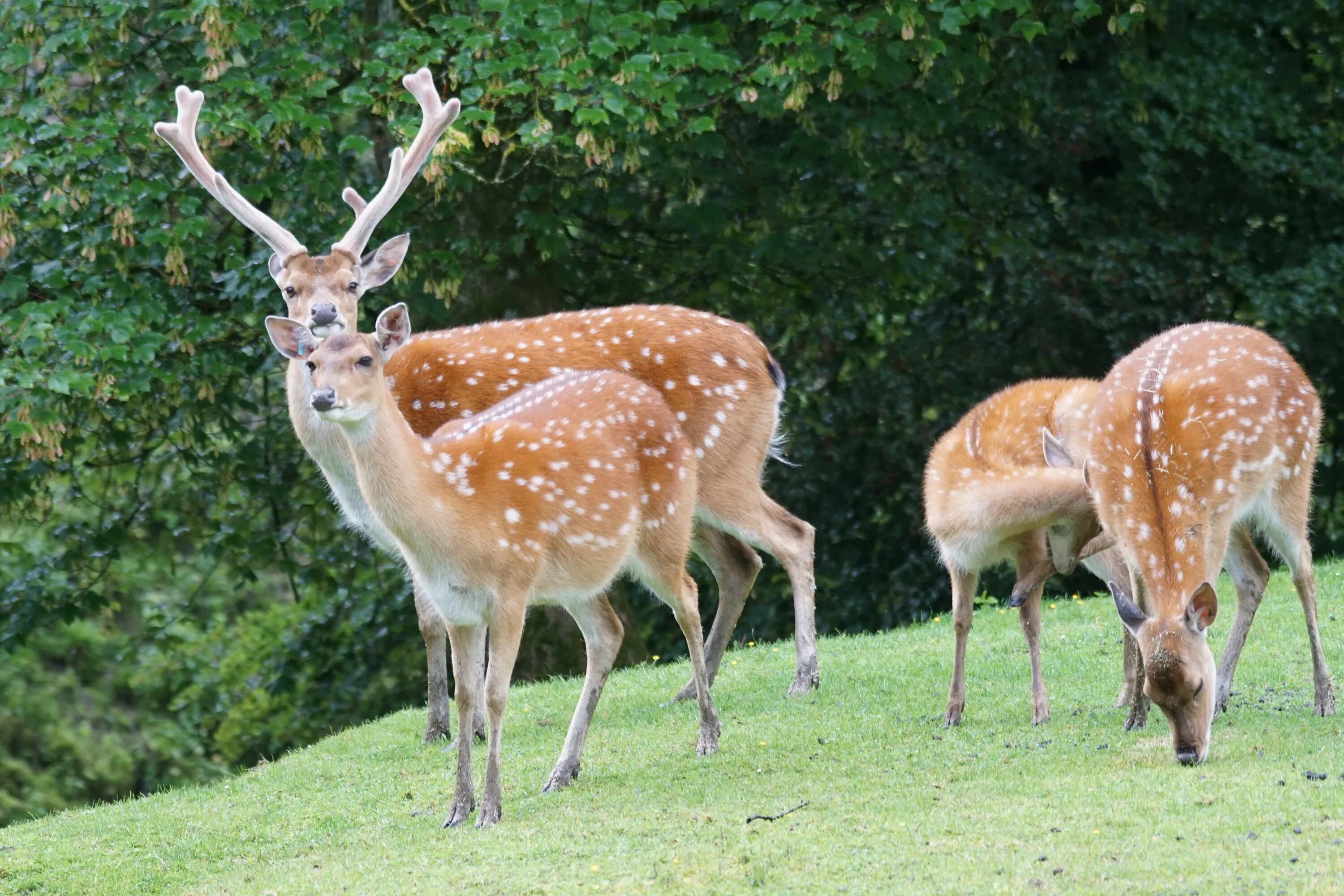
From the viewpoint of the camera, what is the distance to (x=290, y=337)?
6699 millimetres

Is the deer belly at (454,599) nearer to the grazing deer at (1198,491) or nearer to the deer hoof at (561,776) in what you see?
the deer hoof at (561,776)

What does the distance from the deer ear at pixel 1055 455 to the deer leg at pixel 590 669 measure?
1.97 m

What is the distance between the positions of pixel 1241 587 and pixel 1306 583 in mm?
363

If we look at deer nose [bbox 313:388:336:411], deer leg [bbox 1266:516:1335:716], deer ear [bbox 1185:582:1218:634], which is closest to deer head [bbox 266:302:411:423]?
deer nose [bbox 313:388:336:411]

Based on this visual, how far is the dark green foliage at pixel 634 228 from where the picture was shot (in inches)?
401

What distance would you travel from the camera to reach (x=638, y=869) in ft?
17.7

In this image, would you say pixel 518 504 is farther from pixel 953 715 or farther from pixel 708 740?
pixel 953 715

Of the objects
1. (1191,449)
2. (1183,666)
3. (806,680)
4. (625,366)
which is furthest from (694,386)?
(1183,666)

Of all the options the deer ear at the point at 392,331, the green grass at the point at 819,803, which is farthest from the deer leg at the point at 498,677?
the deer ear at the point at 392,331

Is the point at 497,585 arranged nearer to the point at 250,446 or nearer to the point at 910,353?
the point at 250,446

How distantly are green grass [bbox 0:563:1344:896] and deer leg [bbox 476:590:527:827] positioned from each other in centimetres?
12

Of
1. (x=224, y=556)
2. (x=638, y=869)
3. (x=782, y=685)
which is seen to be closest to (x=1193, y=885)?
(x=638, y=869)

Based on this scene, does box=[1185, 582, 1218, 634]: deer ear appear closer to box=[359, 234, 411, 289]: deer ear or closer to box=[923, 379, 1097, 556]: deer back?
box=[923, 379, 1097, 556]: deer back

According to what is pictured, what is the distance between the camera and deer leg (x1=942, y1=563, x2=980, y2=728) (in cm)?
745
